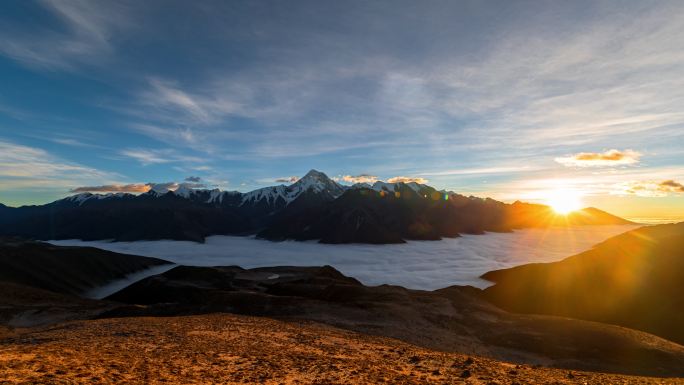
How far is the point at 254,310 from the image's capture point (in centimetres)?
4406

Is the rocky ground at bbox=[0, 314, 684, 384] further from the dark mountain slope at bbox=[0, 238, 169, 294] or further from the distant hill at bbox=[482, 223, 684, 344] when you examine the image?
the dark mountain slope at bbox=[0, 238, 169, 294]

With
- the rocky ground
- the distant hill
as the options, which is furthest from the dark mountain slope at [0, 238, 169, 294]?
the distant hill

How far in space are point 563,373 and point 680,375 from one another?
17347 millimetres

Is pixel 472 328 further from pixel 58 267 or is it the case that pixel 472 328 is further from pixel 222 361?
pixel 58 267

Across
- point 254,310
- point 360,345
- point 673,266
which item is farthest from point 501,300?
point 360,345

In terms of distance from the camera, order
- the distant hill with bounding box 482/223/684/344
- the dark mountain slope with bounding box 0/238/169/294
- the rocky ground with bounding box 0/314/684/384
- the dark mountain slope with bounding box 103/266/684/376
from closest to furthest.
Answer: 1. the rocky ground with bounding box 0/314/684/384
2. the dark mountain slope with bounding box 103/266/684/376
3. the distant hill with bounding box 482/223/684/344
4. the dark mountain slope with bounding box 0/238/169/294

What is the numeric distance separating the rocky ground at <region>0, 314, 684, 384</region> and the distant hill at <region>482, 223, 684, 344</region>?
54.2 meters

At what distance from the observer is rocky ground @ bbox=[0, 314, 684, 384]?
46.9ft

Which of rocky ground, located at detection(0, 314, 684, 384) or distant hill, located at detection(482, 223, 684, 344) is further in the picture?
distant hill, located at detection(482, 223, 684, 344)

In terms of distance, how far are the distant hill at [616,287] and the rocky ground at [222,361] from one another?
54.2 meters

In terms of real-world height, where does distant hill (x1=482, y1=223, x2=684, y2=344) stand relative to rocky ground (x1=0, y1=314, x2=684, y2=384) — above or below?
below

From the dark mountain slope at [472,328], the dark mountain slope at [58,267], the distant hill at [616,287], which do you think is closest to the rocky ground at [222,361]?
the dark mountain slope at [472,328]

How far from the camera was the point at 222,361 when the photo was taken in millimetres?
17344

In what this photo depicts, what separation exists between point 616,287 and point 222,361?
8614cm
